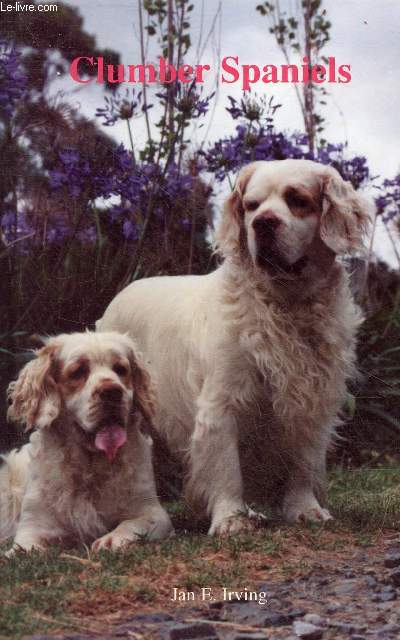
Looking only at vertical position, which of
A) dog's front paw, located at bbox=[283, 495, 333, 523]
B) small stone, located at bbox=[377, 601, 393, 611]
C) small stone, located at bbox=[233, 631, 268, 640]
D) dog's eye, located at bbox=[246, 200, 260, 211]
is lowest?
dog's front paw, located at bbox=[283, 495, 333, 523]

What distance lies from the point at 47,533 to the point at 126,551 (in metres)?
0.59

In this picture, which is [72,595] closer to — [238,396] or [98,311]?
[238,396]

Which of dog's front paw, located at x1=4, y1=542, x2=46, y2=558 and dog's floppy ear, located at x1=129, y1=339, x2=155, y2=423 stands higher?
dog's floppy ear, located at x1=129, y1=339, x2=155, y2=423

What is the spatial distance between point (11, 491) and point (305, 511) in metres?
1.45

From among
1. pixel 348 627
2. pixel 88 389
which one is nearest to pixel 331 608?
pixel 348 627

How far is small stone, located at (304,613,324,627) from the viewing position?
2.81 metres

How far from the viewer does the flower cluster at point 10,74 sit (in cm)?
506

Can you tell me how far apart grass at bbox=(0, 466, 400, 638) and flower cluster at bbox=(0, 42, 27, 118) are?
2.58 m

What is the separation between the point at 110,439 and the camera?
12.8ft

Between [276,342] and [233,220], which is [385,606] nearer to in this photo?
[276,342]

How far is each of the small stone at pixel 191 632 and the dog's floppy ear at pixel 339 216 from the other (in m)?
1.95

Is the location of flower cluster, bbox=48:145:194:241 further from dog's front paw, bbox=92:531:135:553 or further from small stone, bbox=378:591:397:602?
small stone, bbox=378:591:397:602

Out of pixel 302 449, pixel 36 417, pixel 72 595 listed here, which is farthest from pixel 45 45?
pixel 72 595

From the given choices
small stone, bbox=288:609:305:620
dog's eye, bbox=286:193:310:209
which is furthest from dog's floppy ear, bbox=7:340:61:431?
small stone, bbox=288:609:305:620
